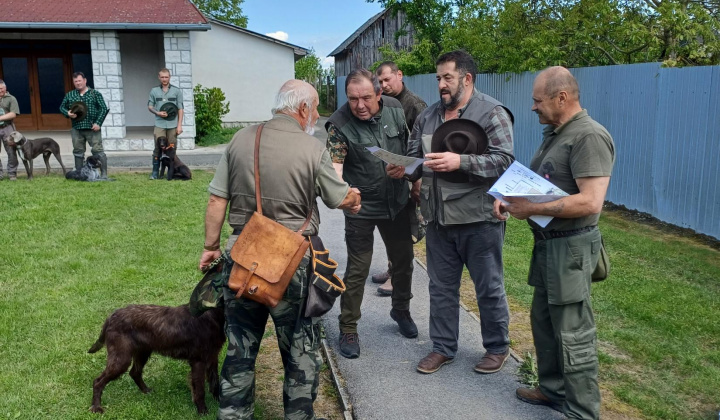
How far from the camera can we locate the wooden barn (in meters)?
33.7

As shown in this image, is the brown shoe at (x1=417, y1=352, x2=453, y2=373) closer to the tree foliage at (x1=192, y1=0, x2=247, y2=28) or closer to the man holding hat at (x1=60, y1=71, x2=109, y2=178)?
the man holding hat at (x1=60, y1=71, x2=109, y2=178)

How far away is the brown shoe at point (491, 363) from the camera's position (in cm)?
449

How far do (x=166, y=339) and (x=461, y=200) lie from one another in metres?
2.01

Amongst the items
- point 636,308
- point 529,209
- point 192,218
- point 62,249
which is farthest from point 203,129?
point 529,209

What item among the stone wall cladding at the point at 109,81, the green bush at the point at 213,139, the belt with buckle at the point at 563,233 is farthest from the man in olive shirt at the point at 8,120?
the belt with buckle at the point at 563,233

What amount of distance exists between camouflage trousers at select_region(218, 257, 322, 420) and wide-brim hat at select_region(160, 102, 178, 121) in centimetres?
978

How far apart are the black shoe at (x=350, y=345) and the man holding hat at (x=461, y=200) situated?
1.72ft

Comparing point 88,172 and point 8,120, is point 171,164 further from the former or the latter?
point 8,120

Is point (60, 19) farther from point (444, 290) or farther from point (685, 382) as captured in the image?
point (685, 382)

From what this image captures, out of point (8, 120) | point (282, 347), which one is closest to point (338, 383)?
point (282, 347)

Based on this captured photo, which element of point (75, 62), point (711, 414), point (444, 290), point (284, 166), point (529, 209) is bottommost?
point (711, 414)

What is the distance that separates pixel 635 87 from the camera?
1020 centimetres

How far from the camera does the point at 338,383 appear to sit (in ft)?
14.3

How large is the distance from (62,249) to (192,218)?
2.15 metres
